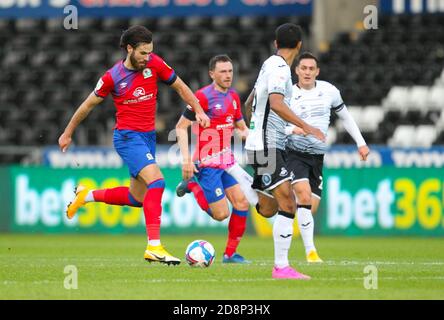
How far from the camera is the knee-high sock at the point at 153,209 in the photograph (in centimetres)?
1216

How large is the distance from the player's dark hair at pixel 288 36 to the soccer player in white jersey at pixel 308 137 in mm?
2634

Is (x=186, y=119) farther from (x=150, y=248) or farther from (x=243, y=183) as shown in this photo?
(x=150, y=248)

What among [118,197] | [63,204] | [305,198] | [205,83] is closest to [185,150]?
[118,197]

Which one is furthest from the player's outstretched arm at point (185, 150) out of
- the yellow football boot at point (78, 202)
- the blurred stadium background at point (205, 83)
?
the blurred stadium background at point (205, 83)

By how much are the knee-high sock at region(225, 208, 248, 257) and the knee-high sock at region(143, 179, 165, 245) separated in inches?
58.6

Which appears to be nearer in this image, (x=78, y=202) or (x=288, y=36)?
(x=288, y=36)

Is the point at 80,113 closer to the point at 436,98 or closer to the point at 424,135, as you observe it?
the point at 424,135

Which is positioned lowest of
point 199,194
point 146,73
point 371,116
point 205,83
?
point 199,194

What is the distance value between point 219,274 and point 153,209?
3.64ft

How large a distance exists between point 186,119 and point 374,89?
13.4 meters

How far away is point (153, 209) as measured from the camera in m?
12.3

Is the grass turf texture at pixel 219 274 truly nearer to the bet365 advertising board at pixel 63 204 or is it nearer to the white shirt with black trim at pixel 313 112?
the white shirt with black trim at pixel 313 112
